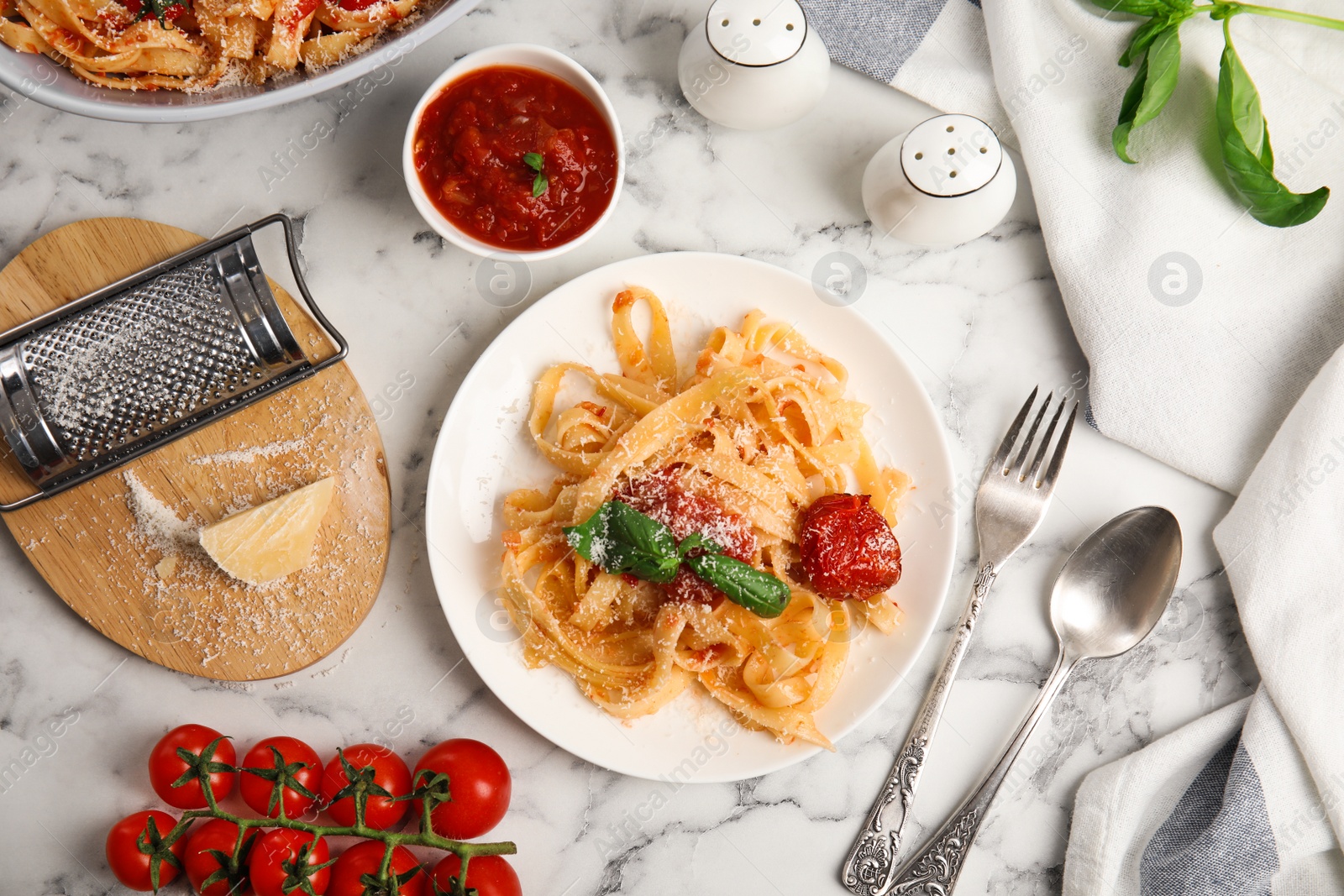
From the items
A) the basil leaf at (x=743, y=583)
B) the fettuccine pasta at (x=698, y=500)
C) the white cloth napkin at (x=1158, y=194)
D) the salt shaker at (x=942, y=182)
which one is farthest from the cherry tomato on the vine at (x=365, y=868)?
the white cloth napkin at (x=1158, y=194)

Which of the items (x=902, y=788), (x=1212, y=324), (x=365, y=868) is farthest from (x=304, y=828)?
(x=1212, y=324)

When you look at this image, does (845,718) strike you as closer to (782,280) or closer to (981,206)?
(782,280)

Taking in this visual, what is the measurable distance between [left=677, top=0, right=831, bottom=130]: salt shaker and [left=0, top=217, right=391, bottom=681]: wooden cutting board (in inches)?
57.0

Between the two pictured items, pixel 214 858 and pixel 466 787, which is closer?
pixel 214 858

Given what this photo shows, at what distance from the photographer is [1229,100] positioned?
2.83m

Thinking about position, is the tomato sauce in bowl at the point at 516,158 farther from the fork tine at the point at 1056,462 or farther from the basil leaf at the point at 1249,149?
the basil leaf at the point at 1249,149

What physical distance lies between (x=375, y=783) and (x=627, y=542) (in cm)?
109

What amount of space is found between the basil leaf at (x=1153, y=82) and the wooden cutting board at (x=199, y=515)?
8.56ft

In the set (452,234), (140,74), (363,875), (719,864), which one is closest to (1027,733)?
(719,864)

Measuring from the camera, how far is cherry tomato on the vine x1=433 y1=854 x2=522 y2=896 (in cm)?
275

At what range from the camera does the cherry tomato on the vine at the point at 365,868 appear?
2746mm

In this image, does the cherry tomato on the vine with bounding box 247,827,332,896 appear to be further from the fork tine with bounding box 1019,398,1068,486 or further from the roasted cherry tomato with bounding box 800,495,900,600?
the fork tine with bounding box 1019,398,1068,486

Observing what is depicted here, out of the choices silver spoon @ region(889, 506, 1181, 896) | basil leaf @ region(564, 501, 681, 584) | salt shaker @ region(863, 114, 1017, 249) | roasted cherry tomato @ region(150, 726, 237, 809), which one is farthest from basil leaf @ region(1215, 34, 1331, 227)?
roasted cherry tomato @ region(150, 726, 237, 809)

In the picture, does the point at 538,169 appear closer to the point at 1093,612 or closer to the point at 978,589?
the point at 978,589
